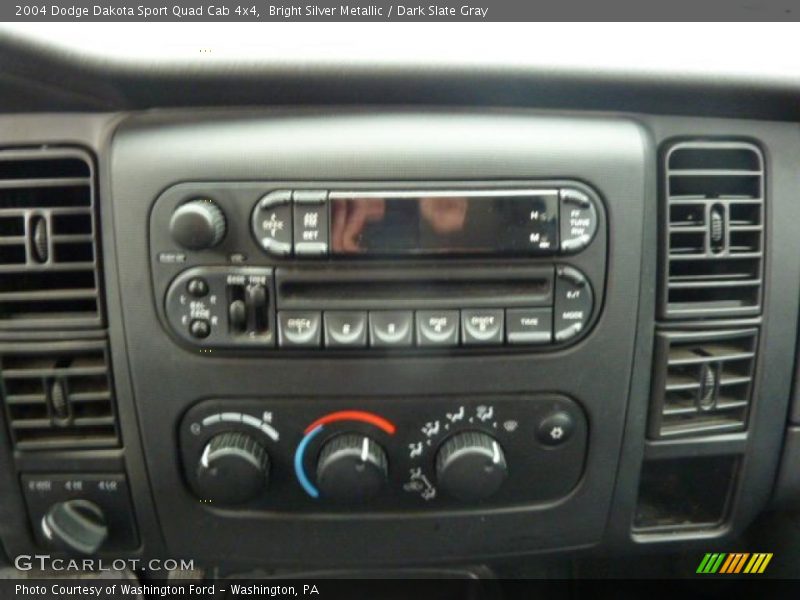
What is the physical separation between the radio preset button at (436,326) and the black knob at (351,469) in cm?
17

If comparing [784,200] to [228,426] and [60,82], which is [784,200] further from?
[60,82]

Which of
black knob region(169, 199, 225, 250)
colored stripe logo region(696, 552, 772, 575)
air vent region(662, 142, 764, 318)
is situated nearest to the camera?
black knob region(169, 199, 225, 250)

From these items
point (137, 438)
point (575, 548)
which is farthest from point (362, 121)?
point (575, 548)

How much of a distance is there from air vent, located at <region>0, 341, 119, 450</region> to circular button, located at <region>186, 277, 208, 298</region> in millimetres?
162

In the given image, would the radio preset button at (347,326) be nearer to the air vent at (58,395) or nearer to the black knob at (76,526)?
the air vent at (58,395)

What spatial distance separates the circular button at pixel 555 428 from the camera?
38.8 inches

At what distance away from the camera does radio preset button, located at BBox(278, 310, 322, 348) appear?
0.90 meters

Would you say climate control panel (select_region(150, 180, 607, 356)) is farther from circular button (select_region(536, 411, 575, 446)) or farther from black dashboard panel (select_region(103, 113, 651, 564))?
circular button (select_region(536, 411, 575, 446))

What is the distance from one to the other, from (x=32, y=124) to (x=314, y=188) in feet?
1.28

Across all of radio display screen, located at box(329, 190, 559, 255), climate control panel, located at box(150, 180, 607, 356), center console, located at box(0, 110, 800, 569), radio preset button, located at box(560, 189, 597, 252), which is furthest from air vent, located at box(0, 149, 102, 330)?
radio preset button, located at box(560, 189, 597, 252)

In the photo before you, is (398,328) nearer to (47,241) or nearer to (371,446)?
(371,446)
